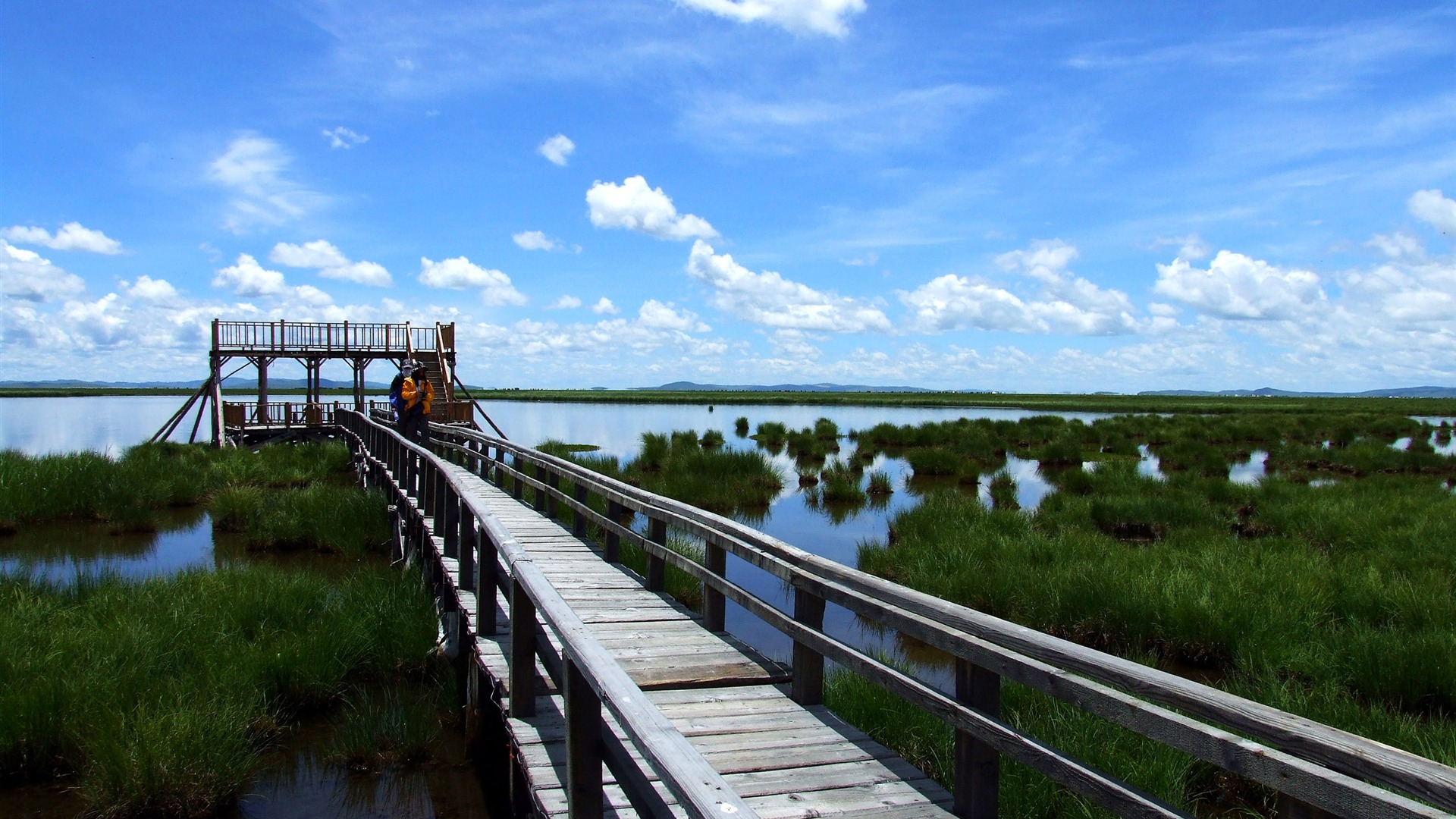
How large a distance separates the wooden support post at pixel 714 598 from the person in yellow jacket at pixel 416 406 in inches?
432

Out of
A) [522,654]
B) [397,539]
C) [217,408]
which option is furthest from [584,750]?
[217,408]

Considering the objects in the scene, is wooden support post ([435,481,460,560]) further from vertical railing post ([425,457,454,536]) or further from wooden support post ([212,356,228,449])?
wooden support post ([212,356,228,449])

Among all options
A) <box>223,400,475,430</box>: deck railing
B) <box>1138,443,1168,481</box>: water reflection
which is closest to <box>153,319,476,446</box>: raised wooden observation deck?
<box>223,400,475,430</box>: deck railing

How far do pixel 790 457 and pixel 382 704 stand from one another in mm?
22803

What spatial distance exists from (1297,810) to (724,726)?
2.56m

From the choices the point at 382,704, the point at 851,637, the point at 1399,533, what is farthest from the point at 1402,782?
the point at 1399,533

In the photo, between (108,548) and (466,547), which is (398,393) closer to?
(108,548)

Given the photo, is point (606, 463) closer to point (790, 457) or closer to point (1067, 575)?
point (790, 457)

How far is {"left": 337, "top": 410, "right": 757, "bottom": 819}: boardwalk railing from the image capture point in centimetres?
205

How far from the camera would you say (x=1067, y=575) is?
891cm

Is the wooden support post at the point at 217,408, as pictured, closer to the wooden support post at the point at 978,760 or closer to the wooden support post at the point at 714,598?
the wooden support post at the point at 714,598

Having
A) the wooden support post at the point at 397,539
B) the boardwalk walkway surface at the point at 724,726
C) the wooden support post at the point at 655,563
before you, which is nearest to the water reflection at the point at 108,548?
the wooden support post at the point at 397,539

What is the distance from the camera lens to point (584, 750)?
309 centimetres

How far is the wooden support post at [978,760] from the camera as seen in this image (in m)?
3.40
